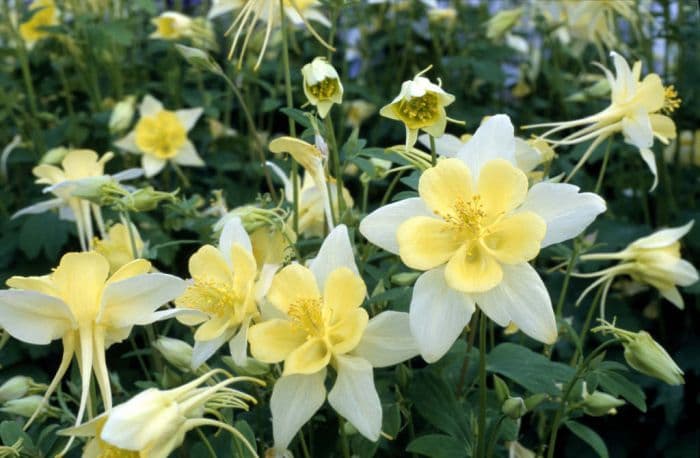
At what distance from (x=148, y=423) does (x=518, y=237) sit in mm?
423

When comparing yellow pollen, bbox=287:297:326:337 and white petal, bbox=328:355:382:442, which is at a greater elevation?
yellow pollen, bbox=287:297:326:337

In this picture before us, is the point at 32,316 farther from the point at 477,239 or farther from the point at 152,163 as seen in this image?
the point at 152,163

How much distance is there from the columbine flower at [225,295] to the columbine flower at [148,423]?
0.13 metres

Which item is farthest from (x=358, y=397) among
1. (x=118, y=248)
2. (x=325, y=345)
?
(x=118, y=248)

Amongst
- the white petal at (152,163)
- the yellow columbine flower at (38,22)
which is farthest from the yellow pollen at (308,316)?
the yellow columbine flower at (38,22)

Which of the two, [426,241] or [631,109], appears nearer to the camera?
[426,241]

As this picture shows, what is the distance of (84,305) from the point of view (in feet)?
3.35

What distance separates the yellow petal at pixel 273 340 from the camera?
990mm

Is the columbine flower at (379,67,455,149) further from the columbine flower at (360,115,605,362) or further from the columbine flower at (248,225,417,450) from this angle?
the columbine flower at (248,225,417,450)

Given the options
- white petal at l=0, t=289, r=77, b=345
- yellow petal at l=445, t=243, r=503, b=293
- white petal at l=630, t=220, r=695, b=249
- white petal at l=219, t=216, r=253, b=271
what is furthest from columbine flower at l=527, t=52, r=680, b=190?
white petal at l=0, t=289, r=77, b=345

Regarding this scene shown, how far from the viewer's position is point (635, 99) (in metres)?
1.36

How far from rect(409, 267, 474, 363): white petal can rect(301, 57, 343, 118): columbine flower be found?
31 cm

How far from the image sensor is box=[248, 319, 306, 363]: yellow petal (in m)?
0.99

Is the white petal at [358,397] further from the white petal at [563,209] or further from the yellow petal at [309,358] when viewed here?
the white petal at [563,209]
